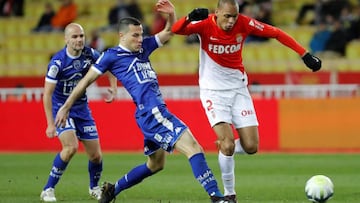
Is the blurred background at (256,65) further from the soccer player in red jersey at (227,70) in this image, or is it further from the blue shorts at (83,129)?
the soccer player in red jersey at (227,70)

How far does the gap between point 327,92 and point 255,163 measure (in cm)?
333

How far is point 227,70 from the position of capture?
39.6ft

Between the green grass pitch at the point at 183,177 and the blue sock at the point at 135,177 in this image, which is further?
the green grass pitch at the point at 183,177

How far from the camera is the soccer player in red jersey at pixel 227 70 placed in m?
11.7

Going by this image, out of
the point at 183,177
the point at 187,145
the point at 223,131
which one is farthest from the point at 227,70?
the point at 183,177

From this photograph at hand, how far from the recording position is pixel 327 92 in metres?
20.6

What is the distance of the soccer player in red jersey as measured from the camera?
11.7 meters

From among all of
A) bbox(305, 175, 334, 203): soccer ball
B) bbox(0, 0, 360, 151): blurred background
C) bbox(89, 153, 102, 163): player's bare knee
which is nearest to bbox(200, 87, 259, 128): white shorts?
bbox(305, 175, 334, 203): soccer ball

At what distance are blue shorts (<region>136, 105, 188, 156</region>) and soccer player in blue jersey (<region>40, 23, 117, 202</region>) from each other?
1.68m

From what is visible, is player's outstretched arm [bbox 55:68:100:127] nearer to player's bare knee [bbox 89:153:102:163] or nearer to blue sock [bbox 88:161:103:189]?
player's bare knee [bbox 89:153:102:163]

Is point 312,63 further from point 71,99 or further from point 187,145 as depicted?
point 71,99

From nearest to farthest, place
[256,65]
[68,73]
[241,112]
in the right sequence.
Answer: [241,112] → [68,73] → [256,65]

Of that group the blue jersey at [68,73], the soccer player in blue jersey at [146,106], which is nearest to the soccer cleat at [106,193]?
the soccer player in blue jersey at [146,106]

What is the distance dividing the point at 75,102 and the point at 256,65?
36.8 ft
